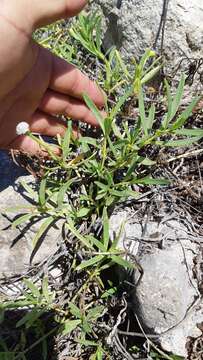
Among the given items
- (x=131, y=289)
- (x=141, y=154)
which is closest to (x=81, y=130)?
(x=141, y=154)

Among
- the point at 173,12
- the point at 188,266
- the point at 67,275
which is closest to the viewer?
the point at 188,266

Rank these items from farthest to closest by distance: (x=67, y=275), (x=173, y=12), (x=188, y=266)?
(x=173, y=12), (x=67, y=275), (x=188, y=266)

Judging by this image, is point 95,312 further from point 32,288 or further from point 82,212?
point 82,212

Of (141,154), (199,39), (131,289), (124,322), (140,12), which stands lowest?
(124,322)

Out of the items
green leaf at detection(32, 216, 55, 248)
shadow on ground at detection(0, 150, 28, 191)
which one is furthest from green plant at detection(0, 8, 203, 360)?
shadow on ground at detection(0, 150, 28, 191)

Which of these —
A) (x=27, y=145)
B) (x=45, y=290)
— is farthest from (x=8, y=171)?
(x=45, y=290)

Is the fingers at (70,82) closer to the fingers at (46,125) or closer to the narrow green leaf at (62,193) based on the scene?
the fingers at (46,125)

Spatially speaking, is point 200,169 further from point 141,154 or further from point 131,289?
point 131,289

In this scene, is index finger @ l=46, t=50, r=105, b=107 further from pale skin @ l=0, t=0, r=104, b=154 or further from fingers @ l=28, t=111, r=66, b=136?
fingers @ l=28, t=111, r=66, b=136
